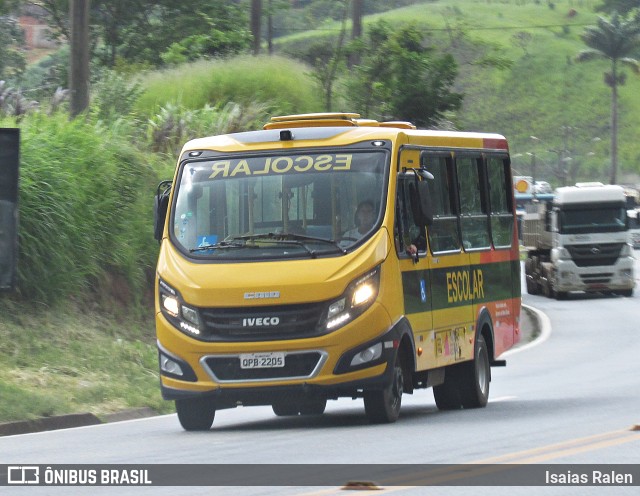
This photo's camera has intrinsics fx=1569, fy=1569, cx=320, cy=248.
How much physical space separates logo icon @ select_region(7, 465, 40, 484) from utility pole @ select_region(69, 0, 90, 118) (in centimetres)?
1440

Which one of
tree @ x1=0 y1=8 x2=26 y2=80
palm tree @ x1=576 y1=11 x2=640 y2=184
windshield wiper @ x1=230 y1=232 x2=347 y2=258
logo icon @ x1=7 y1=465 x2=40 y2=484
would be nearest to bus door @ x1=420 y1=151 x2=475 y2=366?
windshield wiper @ x1=230 y1=232 x2=347 y2=258

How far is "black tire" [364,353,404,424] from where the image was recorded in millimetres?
14078

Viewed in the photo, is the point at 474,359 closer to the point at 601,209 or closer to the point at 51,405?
the point at 51,405

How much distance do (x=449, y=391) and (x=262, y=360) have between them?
382 centimetres

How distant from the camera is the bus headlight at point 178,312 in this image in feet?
45.8

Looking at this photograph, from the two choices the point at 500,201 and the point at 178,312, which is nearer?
the point at 178,312

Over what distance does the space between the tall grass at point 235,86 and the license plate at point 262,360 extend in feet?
65.6

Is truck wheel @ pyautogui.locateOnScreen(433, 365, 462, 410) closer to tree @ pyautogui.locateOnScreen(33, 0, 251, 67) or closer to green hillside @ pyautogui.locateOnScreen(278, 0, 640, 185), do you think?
tree @ pyautogui.locateOnScreen(33, 0, 251, 67)

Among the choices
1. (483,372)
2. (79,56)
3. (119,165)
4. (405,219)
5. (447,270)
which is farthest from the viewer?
(79,56)

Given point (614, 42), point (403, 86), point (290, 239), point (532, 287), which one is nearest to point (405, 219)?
point (290, 239)

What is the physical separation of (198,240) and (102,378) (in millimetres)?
5018

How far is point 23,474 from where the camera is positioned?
11.0 m

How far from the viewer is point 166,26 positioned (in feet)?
187

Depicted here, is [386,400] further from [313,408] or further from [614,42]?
[614,42]
